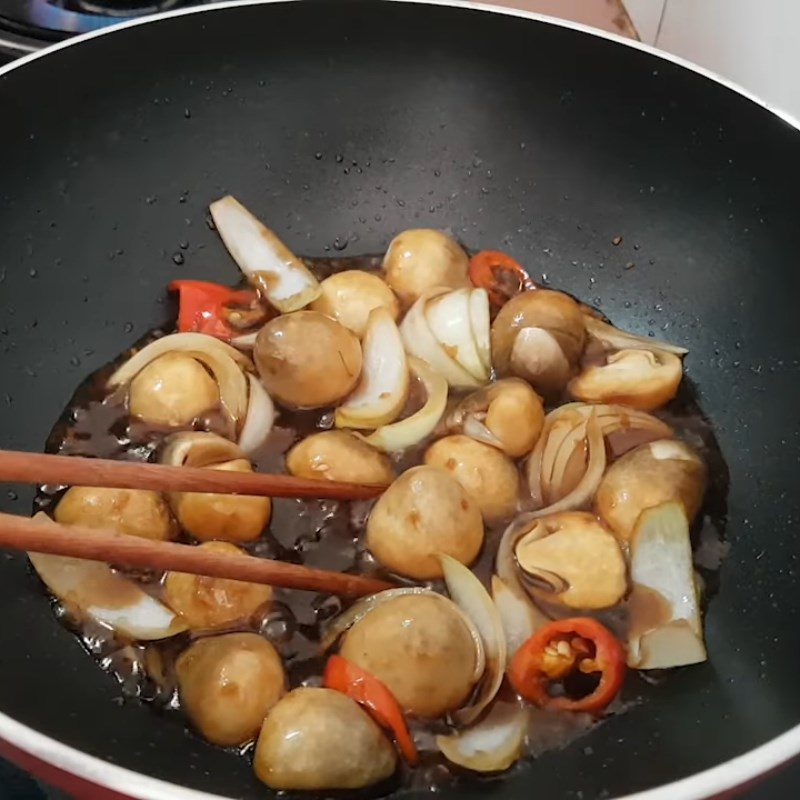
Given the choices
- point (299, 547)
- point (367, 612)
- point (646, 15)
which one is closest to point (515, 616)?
point (367, 612)

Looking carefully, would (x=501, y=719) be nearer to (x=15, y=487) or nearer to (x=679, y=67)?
(x=15, y=487)

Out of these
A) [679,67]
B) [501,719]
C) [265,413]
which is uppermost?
[679,67]

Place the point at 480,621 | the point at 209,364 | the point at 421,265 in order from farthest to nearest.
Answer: the point at 421,265
the point at 209,364
the point at 480,621

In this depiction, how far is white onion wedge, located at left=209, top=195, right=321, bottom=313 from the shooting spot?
3.84 feet

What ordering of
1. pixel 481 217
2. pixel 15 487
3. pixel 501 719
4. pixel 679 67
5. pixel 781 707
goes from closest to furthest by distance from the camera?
1. pixel 781 707
2. pixel 501 719
3. pixel 15 487
4. pixel 679 67
5. pixel 481 217

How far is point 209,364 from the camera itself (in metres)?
1.08

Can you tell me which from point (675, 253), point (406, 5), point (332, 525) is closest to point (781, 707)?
point (332, 525)

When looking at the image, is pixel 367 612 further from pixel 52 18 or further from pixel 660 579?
pixel 52 18

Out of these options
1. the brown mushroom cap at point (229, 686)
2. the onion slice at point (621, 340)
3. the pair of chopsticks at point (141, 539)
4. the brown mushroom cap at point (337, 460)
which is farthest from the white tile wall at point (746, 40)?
the brown mushroom cap at point (229, 686)

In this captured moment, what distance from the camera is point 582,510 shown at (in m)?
Result: 1.00

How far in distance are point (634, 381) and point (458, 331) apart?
0.77 ft

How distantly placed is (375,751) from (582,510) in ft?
1.25

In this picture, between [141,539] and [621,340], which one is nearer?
[141,539]

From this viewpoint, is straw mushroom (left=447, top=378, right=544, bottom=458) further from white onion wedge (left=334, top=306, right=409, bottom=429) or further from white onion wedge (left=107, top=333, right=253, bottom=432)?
white onion wedge (left=107, top=333, right=253, bottom=432)
